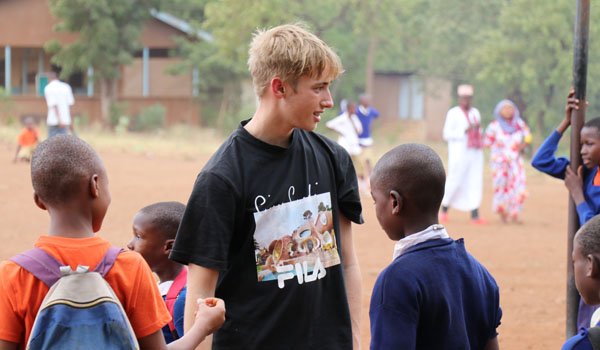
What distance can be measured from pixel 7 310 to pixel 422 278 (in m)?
1.23

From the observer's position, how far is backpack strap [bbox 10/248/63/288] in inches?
98.0

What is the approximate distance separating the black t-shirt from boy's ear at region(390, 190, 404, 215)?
0.27 meters

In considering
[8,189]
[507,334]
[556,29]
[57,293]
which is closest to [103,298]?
[57,293]

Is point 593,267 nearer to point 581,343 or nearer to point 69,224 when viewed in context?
point 581,343

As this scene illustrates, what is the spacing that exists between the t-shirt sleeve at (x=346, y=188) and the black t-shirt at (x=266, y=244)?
4.4 inches

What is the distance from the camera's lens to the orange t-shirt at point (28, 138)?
18.8 m

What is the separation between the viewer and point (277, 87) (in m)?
3.07

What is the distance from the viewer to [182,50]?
3303 centimetres

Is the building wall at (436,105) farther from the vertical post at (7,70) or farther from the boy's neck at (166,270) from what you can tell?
the boy's neck at (166,270)

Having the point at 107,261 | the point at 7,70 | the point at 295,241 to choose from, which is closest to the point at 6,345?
the point at 107,261

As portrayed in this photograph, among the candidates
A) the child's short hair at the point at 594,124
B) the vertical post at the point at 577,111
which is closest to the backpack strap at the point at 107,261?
the vertical post at the point at 577,111

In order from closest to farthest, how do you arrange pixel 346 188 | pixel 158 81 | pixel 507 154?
pixel 346 188 < pixel 507 154 < pixel 158 81

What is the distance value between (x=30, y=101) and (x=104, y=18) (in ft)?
13.4

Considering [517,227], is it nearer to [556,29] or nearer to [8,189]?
[8,189]
